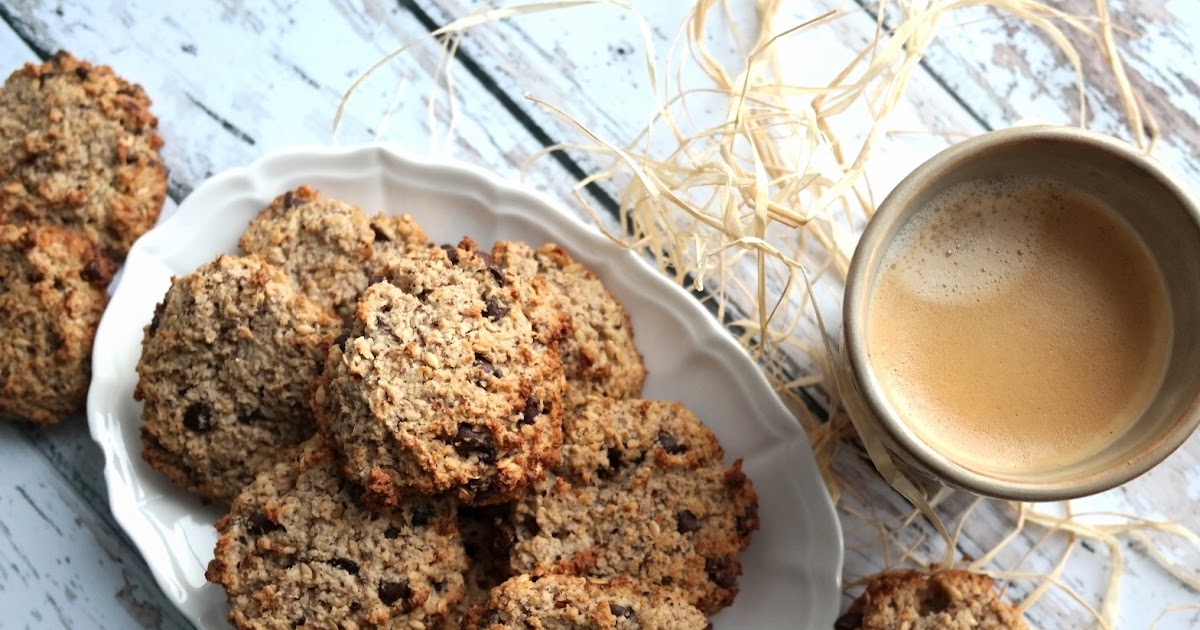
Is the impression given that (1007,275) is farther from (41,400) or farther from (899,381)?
(41,400)

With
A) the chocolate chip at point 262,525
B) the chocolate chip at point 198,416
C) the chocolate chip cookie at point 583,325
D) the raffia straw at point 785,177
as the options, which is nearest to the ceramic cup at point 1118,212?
the raffia straw at point 785,177

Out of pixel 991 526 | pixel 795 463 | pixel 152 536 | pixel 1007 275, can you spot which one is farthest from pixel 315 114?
pixel 991 526

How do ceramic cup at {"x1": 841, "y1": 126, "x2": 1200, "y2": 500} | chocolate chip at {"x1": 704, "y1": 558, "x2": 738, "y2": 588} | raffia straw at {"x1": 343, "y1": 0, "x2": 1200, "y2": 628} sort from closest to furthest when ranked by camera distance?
ceramic cup at {"x1": 841, "y1": 126, "x2": 1200, "y2": 500} → chocolate chip at {"x1": 704, "y1": 558, "x2": 738, "y2": 588} → raffia straw at {"x1": 343, "y1": 0, "x2": 1200, "y2": 628}

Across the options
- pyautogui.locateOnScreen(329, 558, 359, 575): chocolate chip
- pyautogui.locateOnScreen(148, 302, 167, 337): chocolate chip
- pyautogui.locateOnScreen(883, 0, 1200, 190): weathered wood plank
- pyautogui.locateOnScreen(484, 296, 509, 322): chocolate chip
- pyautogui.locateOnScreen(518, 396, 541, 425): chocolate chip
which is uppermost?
pyautogui.locateOnScreen(883, 0, 1200, 190): weathered wood plank

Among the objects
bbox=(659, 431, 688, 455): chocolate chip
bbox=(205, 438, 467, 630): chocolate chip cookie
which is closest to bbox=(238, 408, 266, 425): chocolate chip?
bbox=(205, 438, 467, 630): chocolate chip cookie

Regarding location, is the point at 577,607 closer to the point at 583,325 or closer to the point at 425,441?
the point at 425,441

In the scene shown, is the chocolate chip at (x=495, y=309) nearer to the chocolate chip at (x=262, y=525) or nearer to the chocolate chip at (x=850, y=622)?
the chocolate chip at (x=262, y=525)

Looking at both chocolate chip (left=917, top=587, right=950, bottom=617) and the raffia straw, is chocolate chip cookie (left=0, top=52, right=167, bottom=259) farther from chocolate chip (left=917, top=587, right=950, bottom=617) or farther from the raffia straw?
chocolate chip (left=917, top=587, right=950, bottom=617)
